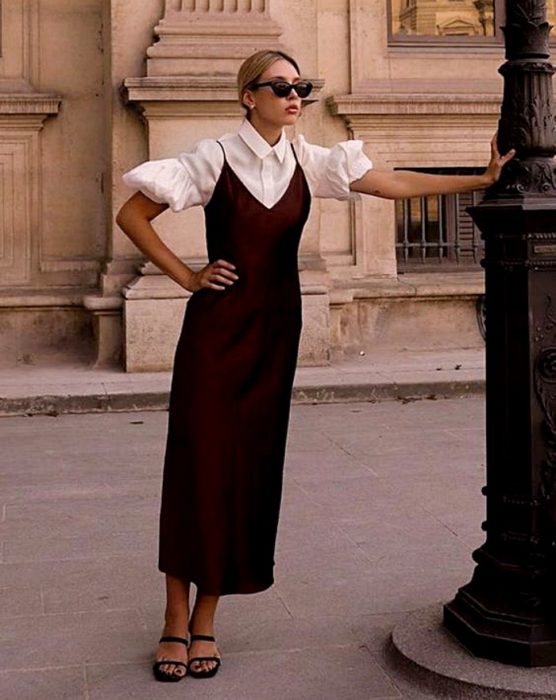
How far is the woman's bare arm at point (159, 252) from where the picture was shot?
413cm

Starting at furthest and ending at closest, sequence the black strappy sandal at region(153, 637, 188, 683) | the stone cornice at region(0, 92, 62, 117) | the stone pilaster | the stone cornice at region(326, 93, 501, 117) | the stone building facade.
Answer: the stone cornice at region(326, 93, 501, 117), the stone pilaster, the stone cornice at region(0, 92, 62, 117), the stone building facade, the black strappy sandal at region(153, 637, 188, 683)

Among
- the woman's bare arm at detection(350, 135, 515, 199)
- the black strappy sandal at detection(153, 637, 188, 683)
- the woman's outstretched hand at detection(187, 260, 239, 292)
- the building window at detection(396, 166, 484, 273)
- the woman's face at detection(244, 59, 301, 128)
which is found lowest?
the black strappy sandal at detection(153, 637, 188, 683)

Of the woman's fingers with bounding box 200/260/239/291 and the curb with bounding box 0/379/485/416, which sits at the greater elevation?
the woman's fingers with bounding box 200/260/239/291

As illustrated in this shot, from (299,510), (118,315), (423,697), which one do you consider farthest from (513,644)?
(118,315)

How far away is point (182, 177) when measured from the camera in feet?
13.6

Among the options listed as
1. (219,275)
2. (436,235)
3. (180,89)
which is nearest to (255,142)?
(219,275)

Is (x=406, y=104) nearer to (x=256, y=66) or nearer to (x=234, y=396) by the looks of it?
(x=256, y=66)

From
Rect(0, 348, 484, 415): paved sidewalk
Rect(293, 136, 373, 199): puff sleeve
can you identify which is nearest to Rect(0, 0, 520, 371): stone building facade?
Rect(0, 348, 484, 415): paved sidewalk

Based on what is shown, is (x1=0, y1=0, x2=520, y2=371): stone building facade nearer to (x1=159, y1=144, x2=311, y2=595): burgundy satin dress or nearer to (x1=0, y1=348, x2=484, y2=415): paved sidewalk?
(x1=0, y1=348, x2=484, y2=415): paved sidewalk

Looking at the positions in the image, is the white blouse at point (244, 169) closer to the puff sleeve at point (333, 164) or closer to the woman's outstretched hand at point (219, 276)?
the puff sleeve at point (333, 164)

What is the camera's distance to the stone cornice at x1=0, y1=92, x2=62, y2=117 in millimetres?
11391

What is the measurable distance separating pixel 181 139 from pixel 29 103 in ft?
5.36

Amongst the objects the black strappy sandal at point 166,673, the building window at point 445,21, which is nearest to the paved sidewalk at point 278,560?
the black strappy sandal at point 166,673

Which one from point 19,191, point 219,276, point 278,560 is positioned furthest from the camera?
point 19,191
